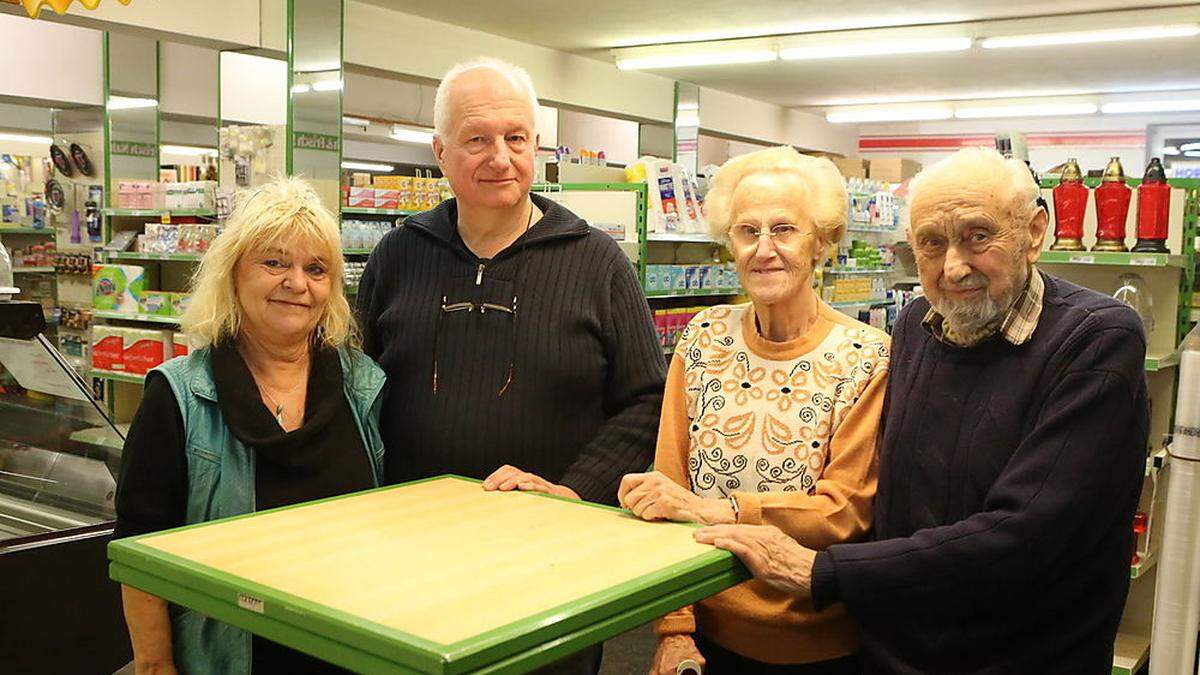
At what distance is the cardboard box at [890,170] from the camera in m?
10.1

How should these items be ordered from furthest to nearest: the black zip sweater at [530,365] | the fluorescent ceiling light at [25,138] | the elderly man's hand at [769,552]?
the fluorescent ceiling light at [25,138] < the black zip sweater at [530,365] < the elderly man's hand at [769,552]

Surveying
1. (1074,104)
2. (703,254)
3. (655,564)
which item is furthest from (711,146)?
(655,564)

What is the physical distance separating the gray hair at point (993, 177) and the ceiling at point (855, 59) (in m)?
7.52

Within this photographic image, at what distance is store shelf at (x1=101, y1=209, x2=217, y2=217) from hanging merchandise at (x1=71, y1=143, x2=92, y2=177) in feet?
3.42

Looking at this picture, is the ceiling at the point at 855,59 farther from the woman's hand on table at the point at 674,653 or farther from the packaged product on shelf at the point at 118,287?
the woman's hand on table at the point at 674,653

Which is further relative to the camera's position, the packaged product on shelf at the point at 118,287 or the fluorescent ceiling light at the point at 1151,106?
the fluorescent ceiling light at the point at 1151,106

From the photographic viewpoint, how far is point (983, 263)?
1810 millimetres

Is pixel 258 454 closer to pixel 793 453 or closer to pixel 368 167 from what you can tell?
pixel 793 453

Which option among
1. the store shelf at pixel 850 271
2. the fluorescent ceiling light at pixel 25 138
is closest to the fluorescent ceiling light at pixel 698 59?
the store shelf at pixel 850 271

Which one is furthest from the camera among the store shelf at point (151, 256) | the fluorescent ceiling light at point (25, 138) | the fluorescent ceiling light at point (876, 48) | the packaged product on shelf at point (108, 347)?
the fluorescent ceiling light at point (25, 138)

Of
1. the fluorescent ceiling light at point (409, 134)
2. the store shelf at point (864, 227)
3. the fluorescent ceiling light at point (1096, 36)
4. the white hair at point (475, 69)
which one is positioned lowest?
the store shelf at point (864, 227)

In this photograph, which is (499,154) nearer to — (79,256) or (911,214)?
(911,214)

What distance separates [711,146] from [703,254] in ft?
37.3

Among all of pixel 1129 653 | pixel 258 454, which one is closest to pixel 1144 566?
pixel 1129 653
